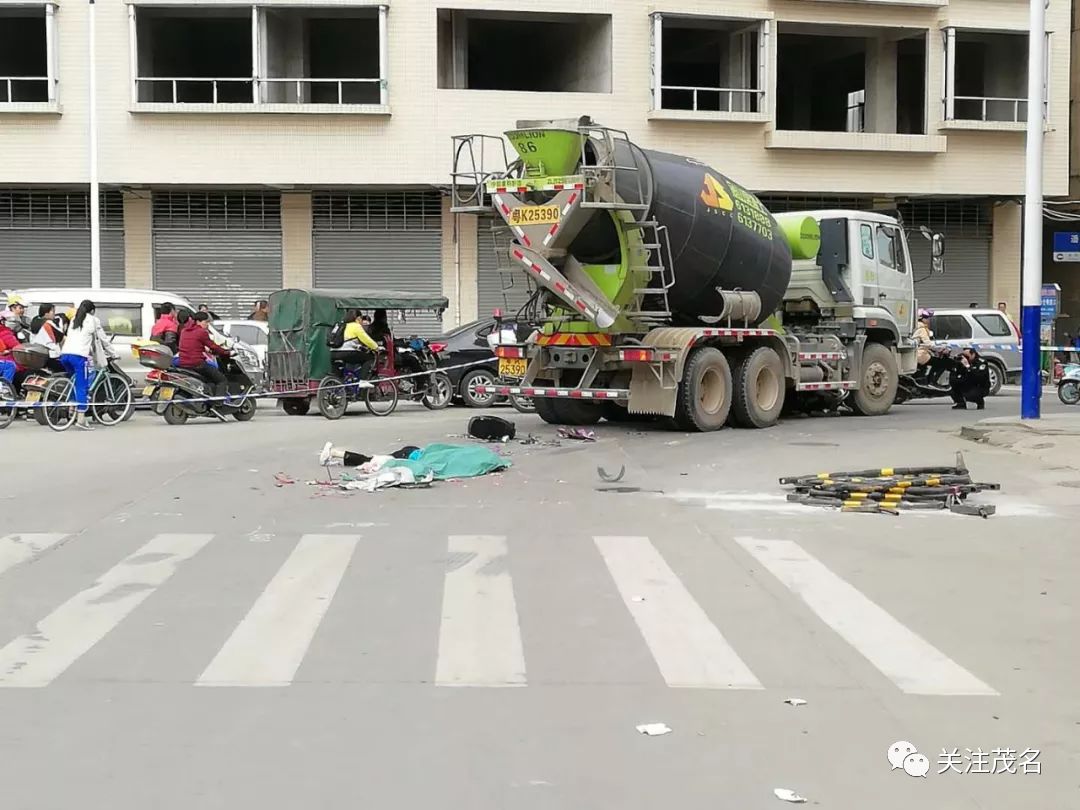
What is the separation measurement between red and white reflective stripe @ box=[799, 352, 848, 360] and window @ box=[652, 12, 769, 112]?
10.7 metres

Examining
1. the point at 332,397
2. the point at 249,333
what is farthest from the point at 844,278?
the point at 249,333

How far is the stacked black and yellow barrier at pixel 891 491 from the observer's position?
36.0ft

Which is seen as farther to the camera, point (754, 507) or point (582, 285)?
point (582, 285)

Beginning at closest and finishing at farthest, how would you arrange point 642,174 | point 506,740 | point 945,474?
point 506,740
point 945,474
point 642,174

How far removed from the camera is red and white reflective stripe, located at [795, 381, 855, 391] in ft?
63.3

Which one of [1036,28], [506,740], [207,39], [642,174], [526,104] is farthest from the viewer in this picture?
[207,39]

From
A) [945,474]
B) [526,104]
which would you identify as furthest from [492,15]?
[945,474]

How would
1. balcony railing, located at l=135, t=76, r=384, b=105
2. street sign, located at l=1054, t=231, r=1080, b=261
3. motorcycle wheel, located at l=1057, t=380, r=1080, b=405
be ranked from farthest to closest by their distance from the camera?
1. street sign, located at l=1054, t=231, r=1080, b=261
2. balcony railing, located at l=135, t=76, r=384, b=105
3. motorcycle wheel, located at l=1057, t=380, r=1080, b=405

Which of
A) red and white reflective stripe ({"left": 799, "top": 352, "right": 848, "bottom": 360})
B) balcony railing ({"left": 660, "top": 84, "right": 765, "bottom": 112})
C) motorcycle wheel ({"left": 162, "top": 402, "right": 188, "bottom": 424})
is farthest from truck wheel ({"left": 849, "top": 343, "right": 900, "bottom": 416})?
motorcycle wheel ({"left": 162, "top": 402, "right": 188, "bottom": 424})

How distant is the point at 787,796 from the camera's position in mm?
4566

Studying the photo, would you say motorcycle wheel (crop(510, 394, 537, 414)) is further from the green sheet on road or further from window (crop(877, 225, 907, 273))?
window (crop(877, 225, 907, 273))

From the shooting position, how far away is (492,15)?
28953 millimetres

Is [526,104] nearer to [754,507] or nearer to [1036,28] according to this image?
[1036,28]

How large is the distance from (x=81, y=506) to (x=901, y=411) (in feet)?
50.6
